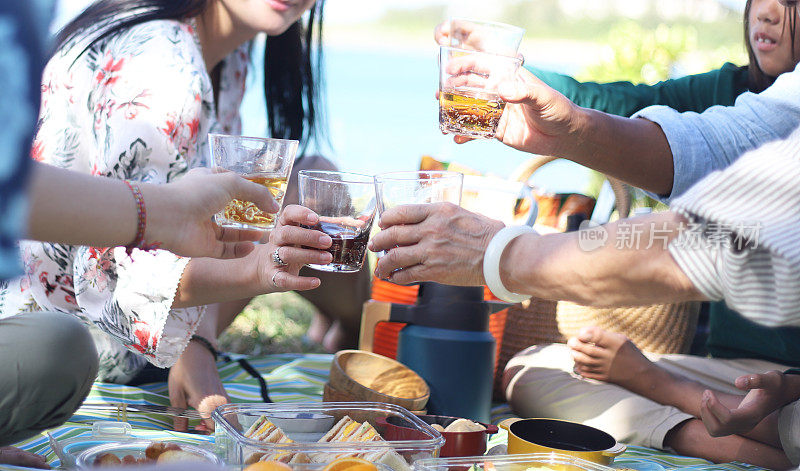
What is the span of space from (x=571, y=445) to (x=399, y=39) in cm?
3420

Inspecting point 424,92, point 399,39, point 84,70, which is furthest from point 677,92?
point 399,39

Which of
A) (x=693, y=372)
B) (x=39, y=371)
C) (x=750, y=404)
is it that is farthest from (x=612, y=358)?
(x=39, y=371)

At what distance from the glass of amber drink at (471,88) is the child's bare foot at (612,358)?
0.95 meters

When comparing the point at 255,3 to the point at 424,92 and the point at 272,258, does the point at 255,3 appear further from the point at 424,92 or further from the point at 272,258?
the point at 424,92

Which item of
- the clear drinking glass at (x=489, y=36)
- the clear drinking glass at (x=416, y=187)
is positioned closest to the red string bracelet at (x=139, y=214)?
the clear drinking glass at (x=416, y=187)

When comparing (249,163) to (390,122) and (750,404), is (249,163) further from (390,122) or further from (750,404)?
(390,122)

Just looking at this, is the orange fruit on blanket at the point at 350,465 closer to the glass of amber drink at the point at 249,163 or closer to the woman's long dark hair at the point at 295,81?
the glass of amber drink at the point at 249,163

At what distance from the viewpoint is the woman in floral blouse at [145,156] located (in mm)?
2250

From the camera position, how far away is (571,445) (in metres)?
2.00

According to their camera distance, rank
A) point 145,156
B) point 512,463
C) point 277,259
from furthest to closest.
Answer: point 145,156
point 277,259
point 512,463

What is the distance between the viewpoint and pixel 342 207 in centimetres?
184

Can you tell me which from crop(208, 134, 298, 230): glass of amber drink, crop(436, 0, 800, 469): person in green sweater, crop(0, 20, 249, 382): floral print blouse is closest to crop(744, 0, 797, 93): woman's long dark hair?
crop(436, 0, 800, 469): person in green sweater

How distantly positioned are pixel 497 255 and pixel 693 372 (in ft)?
3.99

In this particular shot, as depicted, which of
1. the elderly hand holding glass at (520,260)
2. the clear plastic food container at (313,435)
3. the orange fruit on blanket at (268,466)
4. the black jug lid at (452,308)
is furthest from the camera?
the black jug lid at (452,308)
